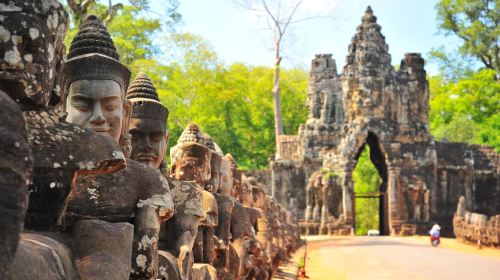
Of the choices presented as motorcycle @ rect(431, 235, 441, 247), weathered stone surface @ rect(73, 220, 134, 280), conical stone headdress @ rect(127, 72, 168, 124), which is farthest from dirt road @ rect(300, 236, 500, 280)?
weathered stone surface @ rect(73, 220, 134, 280)

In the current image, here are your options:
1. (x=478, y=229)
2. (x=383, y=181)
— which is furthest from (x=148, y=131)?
(x=383, y=181)

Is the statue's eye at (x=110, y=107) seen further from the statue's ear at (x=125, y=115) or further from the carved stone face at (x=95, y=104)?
the statue's ear at (x=125, y=115)

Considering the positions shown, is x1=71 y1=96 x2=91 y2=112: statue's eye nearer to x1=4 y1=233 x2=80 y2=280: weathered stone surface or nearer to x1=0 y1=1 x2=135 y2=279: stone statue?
x1=0 y1=1 x2=135 y2=279: stone statue

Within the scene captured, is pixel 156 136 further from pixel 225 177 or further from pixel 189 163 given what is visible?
pixel 225 177

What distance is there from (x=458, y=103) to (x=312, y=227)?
1712cm

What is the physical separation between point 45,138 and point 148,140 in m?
2.47

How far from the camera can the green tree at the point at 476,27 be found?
42281mm

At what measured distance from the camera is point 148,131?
15.9ft

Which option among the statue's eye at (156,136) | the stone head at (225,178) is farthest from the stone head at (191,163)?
the stone head at (225,178)

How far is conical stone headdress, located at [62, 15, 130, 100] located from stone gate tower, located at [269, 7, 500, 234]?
83.3 ft

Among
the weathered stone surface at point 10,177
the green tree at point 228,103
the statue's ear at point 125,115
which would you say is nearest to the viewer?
the weathered stone surface at point 10,177

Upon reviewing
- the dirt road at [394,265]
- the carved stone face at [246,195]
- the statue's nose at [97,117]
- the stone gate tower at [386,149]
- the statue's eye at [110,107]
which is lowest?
the dirt road at [394,265]

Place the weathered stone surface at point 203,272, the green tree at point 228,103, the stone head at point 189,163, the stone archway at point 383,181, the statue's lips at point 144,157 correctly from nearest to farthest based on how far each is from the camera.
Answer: the weathered stone surface at point 203,272
the statue's lips at point 144,157
the stone head at point 189,163
the stone archway at point 383,181
the green tree at point 228,103

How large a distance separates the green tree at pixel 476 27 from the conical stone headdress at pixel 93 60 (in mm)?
41154
